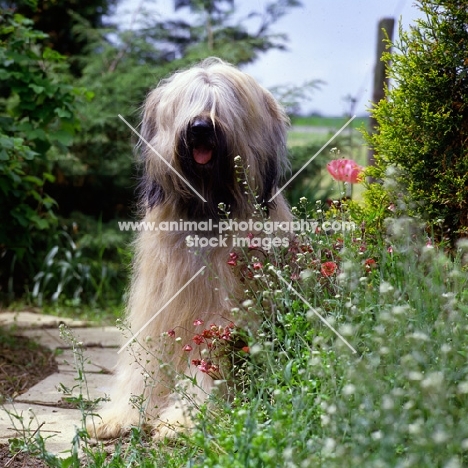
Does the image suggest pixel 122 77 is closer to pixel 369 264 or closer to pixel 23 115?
pixel 23 115

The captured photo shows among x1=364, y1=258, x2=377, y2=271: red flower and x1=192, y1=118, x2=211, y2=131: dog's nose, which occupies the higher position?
x1=192, y1=118, x2=211, y2=131: dog's nose

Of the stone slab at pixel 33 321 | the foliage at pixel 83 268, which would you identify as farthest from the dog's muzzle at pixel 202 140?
the foliage at pixel 83 268

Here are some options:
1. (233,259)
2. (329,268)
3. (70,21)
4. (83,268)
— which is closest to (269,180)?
(233,259)

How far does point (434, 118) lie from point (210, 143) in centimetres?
101

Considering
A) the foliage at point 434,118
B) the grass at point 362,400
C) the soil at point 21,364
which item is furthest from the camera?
the soil at point 21,364

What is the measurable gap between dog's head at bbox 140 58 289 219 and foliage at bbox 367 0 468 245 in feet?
1.92

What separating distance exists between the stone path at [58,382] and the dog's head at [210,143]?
0.84 m

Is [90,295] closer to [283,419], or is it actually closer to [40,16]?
[40,16]

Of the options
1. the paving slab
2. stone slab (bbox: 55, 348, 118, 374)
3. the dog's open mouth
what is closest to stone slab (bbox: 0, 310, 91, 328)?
stone slab (bbox: 55, 348, 118, 374)

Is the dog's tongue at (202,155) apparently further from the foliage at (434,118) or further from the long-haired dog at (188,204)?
the foliage at (434,118)

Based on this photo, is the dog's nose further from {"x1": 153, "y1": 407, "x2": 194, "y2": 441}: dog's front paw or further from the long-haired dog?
{"x1": 153, "y1": 407, "x2": 194, "y2": 441}: dog's front paw

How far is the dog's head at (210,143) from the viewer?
120 inches

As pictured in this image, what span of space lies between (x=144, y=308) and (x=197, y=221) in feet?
1.50

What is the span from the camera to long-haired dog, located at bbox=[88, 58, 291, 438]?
9.94 feet
